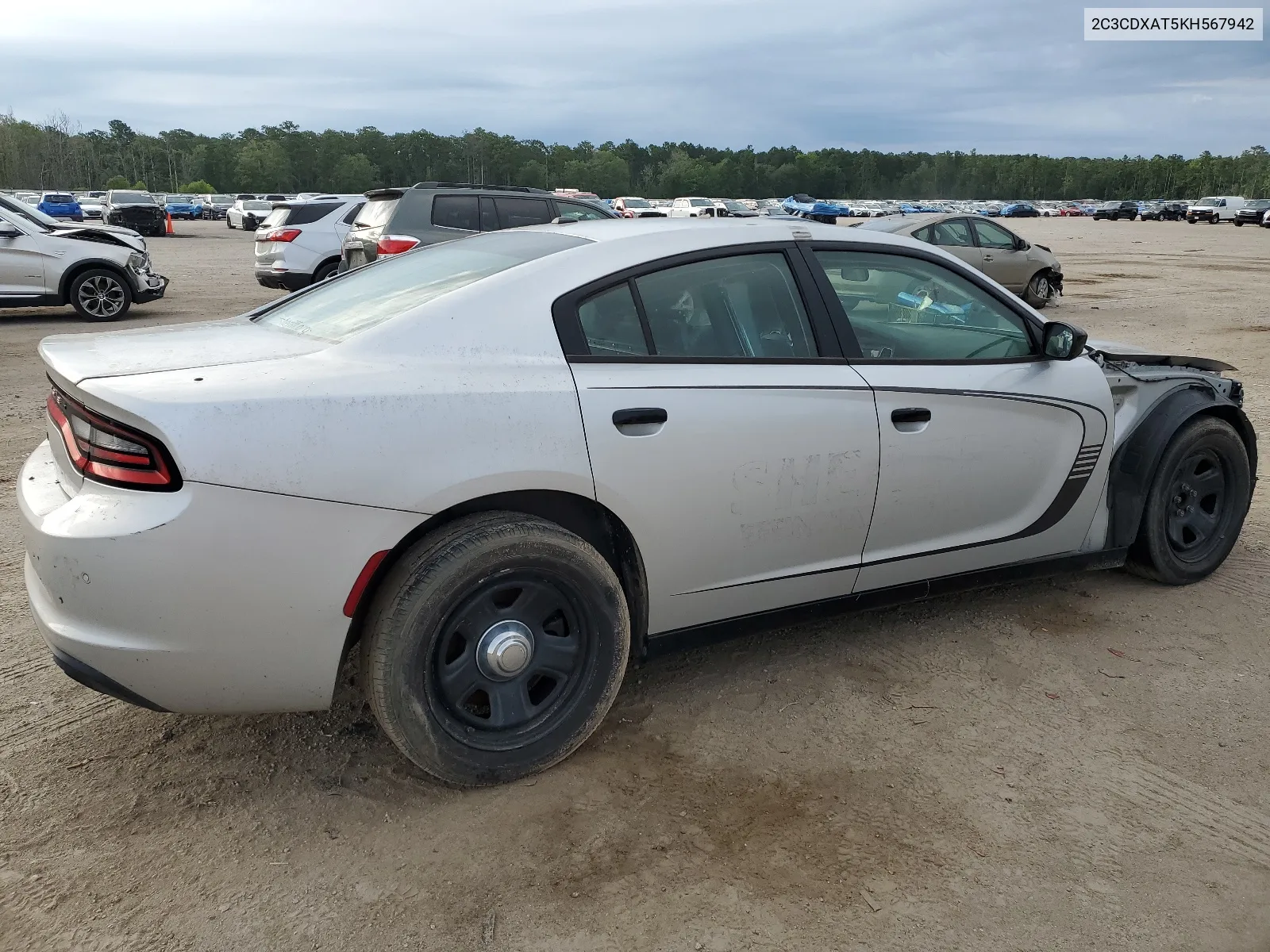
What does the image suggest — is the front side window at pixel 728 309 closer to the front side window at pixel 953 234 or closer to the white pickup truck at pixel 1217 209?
the front side window at pixel 953 234

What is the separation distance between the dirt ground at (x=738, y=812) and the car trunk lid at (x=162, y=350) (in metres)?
1.18

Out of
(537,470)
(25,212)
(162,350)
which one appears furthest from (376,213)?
(537,470)

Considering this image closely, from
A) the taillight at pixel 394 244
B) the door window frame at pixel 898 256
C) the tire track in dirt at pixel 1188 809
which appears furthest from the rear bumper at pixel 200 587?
the taillight at pixel 394 244

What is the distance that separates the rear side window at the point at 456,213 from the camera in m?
11.3

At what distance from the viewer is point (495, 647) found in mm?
2748

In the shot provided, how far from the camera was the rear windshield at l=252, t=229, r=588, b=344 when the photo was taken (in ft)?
10.0

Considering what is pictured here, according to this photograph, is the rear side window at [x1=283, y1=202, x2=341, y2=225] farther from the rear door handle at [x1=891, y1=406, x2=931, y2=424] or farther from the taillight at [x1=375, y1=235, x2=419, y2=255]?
the rear door handle at [x1=891, y1=406, x2=931, y2=424]

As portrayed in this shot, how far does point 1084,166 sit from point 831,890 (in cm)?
17384

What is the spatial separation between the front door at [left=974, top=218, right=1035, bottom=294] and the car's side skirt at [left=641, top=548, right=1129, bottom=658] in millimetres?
12011

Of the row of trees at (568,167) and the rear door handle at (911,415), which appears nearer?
the rear door handle at (911,415)

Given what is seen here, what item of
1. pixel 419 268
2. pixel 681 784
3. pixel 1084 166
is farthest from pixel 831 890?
pixel 1084 166

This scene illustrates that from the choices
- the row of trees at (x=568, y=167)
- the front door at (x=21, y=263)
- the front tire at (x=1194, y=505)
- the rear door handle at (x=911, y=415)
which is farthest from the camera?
the row of trees at (x=568, y=167)

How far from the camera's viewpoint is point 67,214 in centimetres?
4012

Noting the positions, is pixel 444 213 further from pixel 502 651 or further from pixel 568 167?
pixel 568 167
